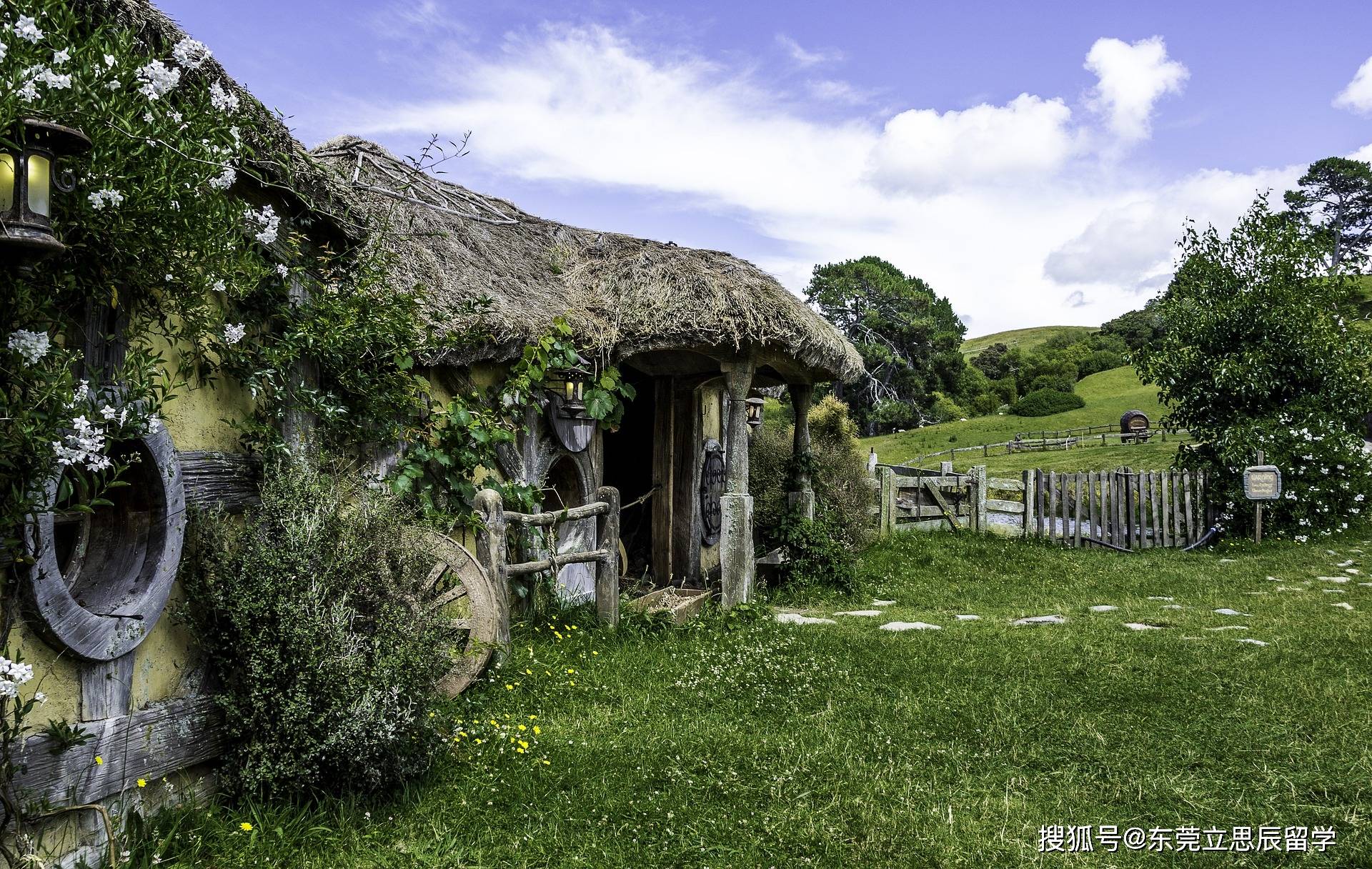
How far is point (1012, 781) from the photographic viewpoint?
400 centimetres

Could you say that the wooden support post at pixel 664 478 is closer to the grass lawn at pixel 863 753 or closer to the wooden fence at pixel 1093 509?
the grass lawn at pixel 863 753

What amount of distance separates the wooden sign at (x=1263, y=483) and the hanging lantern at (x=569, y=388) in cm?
927

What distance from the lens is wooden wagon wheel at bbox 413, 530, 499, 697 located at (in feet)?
14.8

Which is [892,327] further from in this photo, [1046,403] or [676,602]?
[676,602]

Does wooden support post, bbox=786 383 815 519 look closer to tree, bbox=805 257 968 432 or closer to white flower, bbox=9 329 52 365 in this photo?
white flower, bbox=9 329 52 365

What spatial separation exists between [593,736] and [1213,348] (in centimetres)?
1236

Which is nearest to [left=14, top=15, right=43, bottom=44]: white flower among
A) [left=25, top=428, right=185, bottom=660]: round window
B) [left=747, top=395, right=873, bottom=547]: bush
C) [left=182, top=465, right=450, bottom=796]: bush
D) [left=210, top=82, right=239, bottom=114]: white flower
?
[left=210, top=82, right=239, bottom=114]: white flower

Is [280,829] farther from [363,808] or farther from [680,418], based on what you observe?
[680,418]

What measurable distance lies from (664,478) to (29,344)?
7.26 meters

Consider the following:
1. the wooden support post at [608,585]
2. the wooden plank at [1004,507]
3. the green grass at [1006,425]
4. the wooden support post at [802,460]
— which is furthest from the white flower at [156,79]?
the green grass at [1006,425]

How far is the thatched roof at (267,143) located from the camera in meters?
3.04

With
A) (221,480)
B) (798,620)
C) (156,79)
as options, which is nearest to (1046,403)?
(798,620)

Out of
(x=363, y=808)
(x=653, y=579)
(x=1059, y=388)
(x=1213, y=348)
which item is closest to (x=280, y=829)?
(x=363, y=808)

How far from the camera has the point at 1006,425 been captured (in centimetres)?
4047
